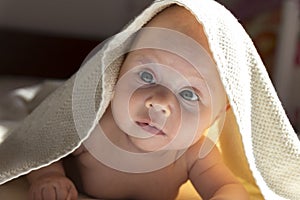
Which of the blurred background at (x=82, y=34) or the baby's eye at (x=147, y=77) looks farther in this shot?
the blurred background at (x=82, y=34)

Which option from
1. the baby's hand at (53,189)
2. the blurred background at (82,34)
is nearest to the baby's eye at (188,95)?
the baby's hand at (53,189)

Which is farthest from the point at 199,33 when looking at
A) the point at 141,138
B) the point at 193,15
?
the point at 141,138

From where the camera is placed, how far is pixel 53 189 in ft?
2.27

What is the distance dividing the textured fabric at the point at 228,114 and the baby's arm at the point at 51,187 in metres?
0.02

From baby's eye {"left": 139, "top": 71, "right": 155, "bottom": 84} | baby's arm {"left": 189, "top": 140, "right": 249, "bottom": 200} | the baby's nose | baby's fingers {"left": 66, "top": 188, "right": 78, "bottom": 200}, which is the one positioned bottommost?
baby's arm {"left": 189, "top": 140, "right": 249, "bottom": 200}

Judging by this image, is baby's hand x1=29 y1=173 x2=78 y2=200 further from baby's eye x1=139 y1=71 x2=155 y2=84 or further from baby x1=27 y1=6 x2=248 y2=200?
baby's eye x1=139 y1=71 x2=155 y2=84

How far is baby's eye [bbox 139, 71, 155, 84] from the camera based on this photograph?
720 mm

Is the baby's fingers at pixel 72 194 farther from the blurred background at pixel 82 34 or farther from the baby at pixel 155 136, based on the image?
the blurred background at pixel 82 34

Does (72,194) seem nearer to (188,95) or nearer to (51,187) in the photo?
(51,187)

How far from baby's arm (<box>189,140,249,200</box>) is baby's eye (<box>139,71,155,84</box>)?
0.13 m

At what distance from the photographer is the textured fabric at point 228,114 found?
692 millimetres

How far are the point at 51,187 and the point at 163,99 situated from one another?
147mm

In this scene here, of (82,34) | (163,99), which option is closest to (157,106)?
(163,99)

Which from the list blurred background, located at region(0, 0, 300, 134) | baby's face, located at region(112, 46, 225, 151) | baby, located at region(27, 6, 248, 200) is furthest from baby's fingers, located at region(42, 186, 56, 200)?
blurred background, located at region(0, 0, 300, 134)
